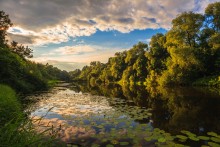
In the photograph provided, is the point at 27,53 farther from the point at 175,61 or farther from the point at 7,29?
the point at 175,61

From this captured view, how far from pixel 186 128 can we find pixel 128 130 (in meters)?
3.14

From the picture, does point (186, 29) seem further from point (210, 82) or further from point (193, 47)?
point (210, 82)

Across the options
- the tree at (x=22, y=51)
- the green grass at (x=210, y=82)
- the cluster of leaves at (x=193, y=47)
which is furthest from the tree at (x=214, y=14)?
the tree at (x=22, y=51)

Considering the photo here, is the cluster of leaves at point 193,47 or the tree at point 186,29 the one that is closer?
the cluster of leaves at point 193,47

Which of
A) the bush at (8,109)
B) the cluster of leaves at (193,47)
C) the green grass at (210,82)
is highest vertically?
the cluster of leaves at (193,47)

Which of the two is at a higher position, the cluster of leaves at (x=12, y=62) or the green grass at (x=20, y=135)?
the cluster of leaves at (x=12, y=62)

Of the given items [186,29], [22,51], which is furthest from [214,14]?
[22,51]

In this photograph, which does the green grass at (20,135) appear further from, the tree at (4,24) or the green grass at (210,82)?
the green grass at (210,82)

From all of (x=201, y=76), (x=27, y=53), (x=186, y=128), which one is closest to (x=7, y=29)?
(x=27, y=53)

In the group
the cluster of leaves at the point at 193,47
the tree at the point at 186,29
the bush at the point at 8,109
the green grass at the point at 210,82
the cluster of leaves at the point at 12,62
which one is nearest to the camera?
the bush at the point at 8,109

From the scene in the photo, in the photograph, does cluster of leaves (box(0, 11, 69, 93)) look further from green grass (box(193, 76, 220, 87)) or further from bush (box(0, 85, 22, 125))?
green grass (box(193, 76, 220, 87))

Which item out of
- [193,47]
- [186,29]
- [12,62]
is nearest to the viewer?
[12,62]

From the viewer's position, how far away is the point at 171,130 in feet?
34.6

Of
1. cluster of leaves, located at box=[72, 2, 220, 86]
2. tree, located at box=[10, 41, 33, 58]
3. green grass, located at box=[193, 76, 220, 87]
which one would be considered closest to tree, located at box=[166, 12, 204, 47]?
cluster of leaves, located at box=[72, 2, 220, 86]
